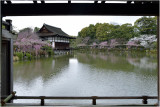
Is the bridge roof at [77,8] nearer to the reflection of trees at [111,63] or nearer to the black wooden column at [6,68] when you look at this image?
the black wooden column at [6,68]

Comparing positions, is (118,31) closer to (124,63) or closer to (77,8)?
(124,63)

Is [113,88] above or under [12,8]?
under

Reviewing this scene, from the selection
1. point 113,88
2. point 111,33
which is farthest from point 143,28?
point 113,88

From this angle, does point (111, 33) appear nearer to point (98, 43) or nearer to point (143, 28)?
point (98, 43)

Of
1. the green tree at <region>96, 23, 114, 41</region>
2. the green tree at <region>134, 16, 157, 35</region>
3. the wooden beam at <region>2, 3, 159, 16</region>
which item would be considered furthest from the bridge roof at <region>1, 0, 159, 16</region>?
the green tree at <region>96, 23, 114, 41</region>

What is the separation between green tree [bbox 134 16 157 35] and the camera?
1763 cm

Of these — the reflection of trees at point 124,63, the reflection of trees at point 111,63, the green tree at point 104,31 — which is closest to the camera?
the reflection of trees at point 124,63

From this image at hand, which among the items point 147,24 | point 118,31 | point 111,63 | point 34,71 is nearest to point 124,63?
point 111,63

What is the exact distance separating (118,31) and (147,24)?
506cm

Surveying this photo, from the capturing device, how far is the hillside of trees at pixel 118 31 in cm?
1816

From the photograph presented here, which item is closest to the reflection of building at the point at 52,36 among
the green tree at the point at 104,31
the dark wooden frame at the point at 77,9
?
the green tree at the point at 104,31

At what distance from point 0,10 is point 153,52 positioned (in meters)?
17.3

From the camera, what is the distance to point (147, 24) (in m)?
18.1

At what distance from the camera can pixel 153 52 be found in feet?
53.2
